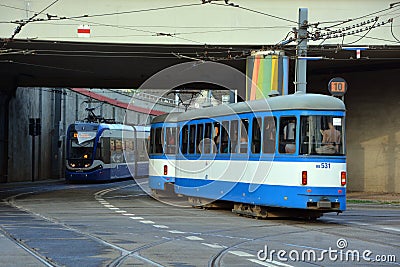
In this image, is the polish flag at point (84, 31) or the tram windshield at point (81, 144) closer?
the polish flag at point (84, 31)

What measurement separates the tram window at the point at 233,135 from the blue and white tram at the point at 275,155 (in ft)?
0.08

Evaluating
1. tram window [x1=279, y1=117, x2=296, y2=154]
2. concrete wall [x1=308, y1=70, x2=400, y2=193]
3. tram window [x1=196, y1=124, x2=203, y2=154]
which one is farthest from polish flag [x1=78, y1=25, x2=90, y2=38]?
concrete wall [x1=308, y1=70, x2=400, y2=193]

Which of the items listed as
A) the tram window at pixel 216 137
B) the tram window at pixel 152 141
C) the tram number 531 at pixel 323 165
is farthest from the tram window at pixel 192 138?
the tram number 531 at pixel 323 165

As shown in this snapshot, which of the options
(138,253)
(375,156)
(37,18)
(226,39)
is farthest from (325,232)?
(375,156)

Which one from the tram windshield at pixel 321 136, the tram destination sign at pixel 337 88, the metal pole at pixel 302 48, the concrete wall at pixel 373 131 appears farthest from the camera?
the concrete wall at pixel 373 131

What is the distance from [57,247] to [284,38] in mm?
15151

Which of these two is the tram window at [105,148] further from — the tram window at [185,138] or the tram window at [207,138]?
the tram window at [207,138]

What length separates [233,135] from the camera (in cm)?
2106

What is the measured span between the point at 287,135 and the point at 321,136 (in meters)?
0.79

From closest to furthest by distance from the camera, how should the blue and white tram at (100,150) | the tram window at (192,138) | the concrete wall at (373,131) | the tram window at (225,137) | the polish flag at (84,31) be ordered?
the tram window at (225,137) < the tram window at (192,138) < the polish flag at (84,31) < the concrete wall at (373,131) < the blue and white tram at (100,150)

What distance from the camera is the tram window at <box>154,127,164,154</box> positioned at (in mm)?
27681

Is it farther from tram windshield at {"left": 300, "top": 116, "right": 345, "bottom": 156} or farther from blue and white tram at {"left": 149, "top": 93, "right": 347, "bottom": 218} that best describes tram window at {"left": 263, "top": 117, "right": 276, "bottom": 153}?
tram windshield at {"left": 300, "top": 116, "right": 345, "bottom": 156}

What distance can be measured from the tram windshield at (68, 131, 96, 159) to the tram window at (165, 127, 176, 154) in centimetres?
1830

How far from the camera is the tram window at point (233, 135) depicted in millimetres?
20906
